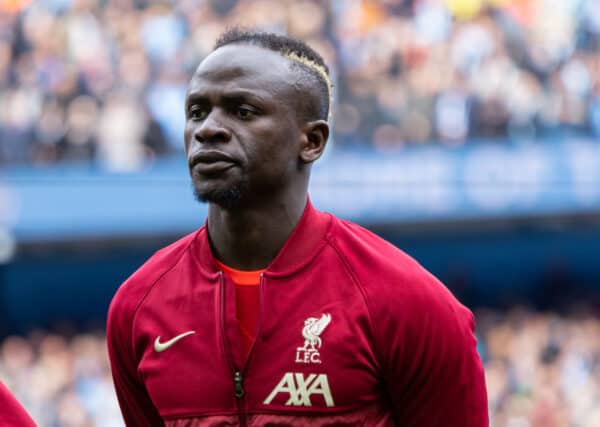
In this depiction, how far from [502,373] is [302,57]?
8966mm

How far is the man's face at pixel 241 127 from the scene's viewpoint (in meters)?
3.05

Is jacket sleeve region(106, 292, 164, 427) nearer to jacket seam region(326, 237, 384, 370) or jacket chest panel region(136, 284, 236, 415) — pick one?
jacket chest panel region(136, 284, 236, 415)

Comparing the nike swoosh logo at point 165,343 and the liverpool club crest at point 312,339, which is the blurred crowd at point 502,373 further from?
the liverpool club crest at point 312,339

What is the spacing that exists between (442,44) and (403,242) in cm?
266

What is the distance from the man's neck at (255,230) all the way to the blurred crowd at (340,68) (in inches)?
314

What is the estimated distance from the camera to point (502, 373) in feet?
38.5

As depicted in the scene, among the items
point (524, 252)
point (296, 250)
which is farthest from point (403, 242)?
point (296, 250)

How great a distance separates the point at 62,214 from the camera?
11.9 m

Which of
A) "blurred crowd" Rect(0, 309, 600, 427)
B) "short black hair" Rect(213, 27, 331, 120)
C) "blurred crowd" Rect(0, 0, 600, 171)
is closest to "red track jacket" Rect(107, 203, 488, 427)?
"short black hair" Rect(213, 27, 331, 120)

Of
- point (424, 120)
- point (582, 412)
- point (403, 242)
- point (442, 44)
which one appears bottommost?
point (582, 412)

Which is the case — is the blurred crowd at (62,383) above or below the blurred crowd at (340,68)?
below

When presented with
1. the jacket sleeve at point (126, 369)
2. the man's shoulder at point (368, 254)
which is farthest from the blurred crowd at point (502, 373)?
the man's shoulder at point (368, 254)

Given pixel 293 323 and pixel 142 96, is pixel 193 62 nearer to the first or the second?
pixel 142 96

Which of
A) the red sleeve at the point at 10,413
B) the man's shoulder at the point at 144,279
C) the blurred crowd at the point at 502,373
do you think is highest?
the man's shoulder at the point at 144,279
